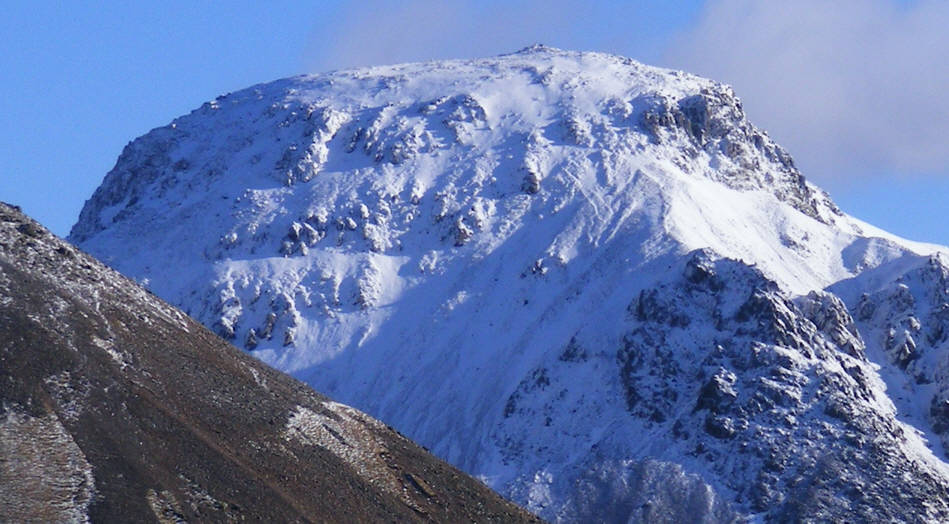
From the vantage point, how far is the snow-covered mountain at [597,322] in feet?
516

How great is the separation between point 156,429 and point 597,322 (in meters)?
82.8

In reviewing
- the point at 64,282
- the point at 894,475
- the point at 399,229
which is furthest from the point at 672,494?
the point at 64,282

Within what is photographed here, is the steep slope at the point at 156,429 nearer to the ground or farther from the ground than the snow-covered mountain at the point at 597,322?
nearer to the ground

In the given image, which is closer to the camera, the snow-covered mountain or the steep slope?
the steep slope

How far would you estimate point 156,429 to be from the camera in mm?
94250

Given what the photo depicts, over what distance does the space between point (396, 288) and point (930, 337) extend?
48732 millimetres

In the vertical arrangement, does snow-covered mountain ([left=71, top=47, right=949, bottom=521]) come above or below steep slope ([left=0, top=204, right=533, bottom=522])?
above

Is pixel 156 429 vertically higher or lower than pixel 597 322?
lower

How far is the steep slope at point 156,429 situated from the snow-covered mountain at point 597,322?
52196mm

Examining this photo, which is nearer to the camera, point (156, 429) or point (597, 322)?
point (156, 429)

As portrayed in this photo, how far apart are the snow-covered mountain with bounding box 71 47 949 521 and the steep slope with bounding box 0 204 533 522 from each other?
171 ft

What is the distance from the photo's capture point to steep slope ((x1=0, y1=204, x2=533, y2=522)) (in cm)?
8831

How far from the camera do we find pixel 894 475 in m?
156

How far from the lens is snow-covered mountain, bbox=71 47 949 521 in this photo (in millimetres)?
157375
